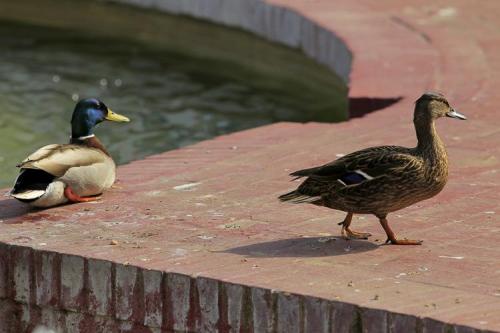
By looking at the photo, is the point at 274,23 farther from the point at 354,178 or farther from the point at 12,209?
the point at 354,178

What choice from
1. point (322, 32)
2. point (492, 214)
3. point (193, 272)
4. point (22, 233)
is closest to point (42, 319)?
point (22, 233)

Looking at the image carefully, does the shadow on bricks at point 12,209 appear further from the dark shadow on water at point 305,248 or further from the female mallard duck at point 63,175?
the dark shadow on water at point 305,248

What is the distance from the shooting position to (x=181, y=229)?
6359mm

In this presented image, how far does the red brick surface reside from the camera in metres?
5.29

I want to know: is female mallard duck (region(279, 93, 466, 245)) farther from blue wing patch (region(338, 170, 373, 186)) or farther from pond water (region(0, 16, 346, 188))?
pond water (region(0, 16, 346, 188))

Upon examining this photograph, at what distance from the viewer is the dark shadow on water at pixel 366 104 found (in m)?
9.48

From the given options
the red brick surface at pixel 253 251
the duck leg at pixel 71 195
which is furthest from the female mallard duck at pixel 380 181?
the duck leg at pixel 71 195

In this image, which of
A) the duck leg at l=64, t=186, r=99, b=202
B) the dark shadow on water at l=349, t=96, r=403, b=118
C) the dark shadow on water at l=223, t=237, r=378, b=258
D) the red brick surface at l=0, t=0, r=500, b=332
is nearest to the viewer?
the red brick surface at l=0, t=0, r=500, b=332

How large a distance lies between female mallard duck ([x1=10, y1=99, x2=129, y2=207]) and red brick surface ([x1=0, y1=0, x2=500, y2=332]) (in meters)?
0.08

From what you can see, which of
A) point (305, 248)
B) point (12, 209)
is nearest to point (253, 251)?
point (305, 248)

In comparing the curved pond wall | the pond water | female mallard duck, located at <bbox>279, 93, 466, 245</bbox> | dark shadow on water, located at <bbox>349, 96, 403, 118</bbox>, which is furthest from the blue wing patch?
the curved pond wall

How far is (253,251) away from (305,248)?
0.74ft

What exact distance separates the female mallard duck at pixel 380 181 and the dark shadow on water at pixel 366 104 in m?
3.39

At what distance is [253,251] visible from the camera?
19.5ft
